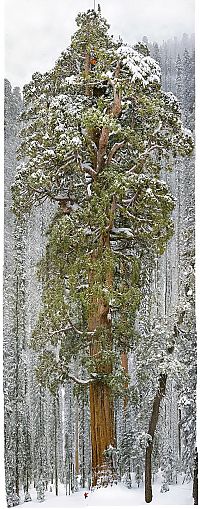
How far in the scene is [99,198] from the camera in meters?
3.31

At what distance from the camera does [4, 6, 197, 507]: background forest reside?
328cm

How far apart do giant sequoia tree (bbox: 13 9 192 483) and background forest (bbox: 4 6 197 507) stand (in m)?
0.02

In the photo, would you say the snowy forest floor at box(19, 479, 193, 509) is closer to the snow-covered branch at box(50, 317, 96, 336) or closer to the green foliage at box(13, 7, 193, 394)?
the green foliage at box(13, 7, 193, 394)

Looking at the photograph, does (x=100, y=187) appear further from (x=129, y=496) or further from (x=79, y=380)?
(x=129, y=496)

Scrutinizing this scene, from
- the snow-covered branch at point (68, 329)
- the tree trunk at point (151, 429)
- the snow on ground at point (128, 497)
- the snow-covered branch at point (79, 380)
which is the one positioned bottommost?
the snow on ground at point (128, 497)

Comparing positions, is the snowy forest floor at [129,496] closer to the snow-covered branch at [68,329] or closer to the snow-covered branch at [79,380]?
the snow-covered branch at [79,380]

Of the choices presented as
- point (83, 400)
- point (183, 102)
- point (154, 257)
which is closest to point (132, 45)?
point (183, 102)

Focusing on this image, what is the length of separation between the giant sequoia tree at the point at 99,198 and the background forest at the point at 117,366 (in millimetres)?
24

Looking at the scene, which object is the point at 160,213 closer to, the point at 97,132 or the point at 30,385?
the point at 97,132

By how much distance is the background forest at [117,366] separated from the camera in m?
3.28

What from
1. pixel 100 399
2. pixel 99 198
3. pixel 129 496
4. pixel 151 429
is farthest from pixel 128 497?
pixel 99 198

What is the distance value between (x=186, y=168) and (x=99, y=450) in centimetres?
115

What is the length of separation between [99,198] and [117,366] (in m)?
0.65

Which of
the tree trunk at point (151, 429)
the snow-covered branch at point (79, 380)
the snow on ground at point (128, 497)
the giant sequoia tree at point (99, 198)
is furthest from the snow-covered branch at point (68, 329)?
the snow on ground at point (128, 497)
